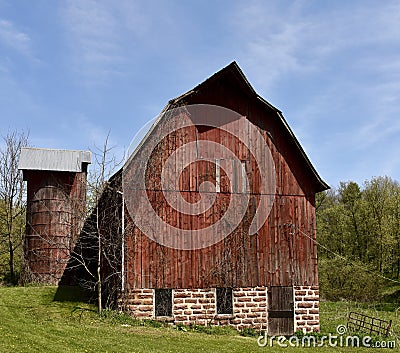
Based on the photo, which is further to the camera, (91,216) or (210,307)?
(91,216)

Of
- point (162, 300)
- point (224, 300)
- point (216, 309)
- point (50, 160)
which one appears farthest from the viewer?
point (50, 160)

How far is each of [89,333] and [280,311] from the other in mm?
7288

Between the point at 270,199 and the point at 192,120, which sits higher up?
the point at 192,120

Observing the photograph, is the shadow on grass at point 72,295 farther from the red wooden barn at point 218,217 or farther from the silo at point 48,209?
the silo at point 48,209

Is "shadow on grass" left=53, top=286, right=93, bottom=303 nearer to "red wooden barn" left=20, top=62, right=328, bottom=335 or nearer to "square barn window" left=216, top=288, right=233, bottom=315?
"red wooden barn" left=20, top=62, right=328, bottom=335

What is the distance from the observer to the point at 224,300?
1869cm

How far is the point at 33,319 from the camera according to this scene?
16422 millimetres

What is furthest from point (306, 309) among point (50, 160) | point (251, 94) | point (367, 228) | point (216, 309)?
point (367, 228)

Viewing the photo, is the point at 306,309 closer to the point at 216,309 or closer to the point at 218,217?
the point at 216,309

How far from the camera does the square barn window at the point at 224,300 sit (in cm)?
1856

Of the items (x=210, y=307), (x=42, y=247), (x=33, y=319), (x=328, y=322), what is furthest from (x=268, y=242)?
(x=42, y=247)

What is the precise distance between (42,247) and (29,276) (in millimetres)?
1703

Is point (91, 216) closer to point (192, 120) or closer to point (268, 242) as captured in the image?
point (192, 120)

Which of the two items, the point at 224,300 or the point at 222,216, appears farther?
the point at 222,216
